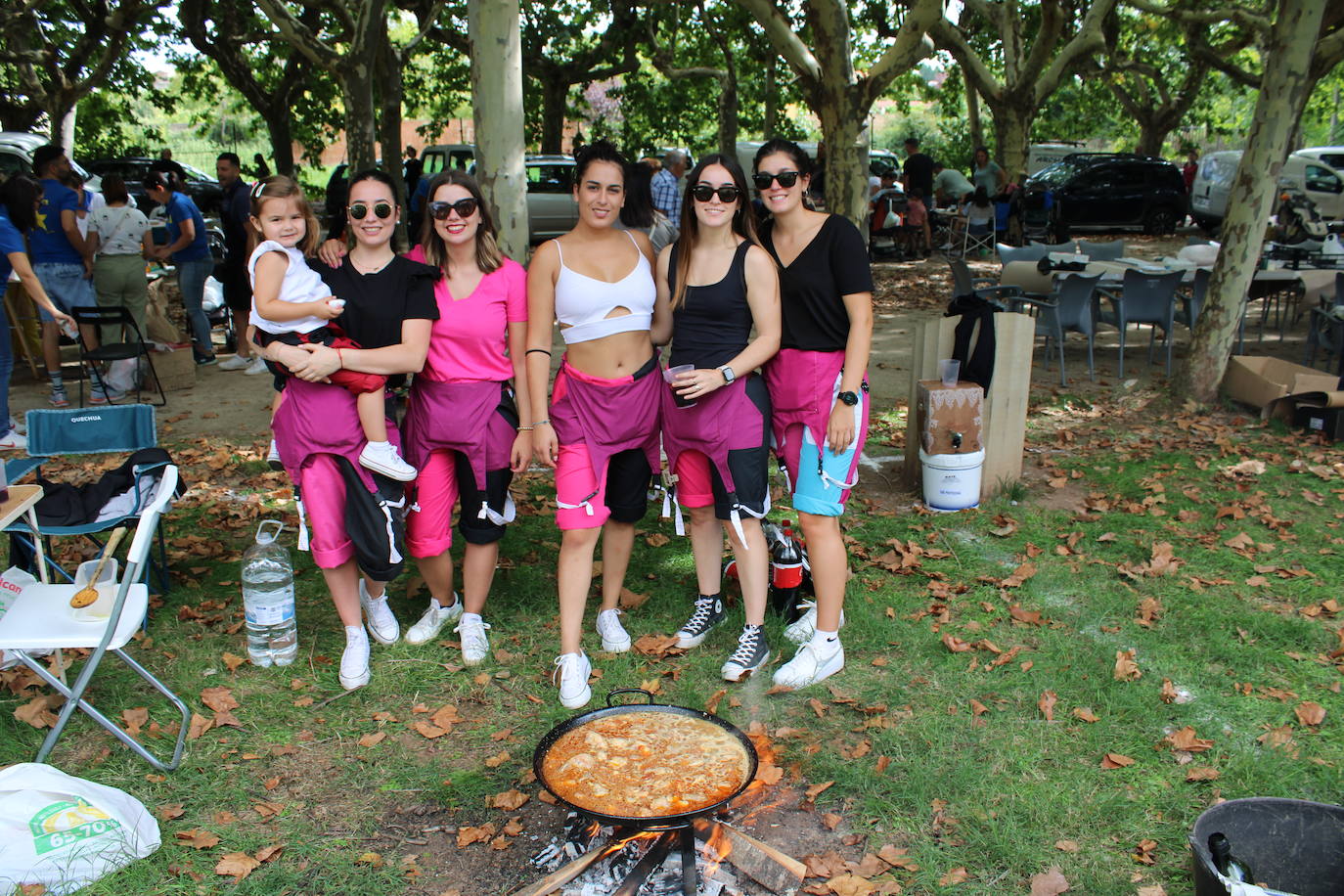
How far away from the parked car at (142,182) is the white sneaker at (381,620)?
14456mm

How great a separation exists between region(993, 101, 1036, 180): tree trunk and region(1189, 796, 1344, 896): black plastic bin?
18.9 meters

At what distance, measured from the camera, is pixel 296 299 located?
3.76 meters

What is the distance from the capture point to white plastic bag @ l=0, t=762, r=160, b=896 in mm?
2947

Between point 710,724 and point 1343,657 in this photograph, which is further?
point 1343,657

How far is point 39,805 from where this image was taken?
3.02 meters

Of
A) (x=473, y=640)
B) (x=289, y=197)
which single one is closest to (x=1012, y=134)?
(x=473, y=640)

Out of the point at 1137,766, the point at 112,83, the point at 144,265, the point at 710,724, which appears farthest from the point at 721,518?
the point at 112,83

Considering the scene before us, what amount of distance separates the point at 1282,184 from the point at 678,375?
2197cm

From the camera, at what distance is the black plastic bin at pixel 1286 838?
9.07ft

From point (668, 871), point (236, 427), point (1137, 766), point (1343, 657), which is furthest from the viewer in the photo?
point (236, 427)

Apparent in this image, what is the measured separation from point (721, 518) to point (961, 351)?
2654 mm

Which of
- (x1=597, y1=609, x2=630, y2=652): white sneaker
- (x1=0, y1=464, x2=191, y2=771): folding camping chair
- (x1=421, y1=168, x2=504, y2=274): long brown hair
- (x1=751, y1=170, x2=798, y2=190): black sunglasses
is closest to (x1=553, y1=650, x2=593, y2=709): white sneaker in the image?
(x1=597, y1=609, x2=630, y2=652): white sneaker

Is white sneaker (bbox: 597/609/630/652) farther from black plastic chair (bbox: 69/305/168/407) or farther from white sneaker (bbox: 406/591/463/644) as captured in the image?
black plastic chair (bbox: 69/305/168/407)

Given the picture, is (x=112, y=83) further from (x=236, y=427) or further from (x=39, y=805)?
(x=39, y=805)
